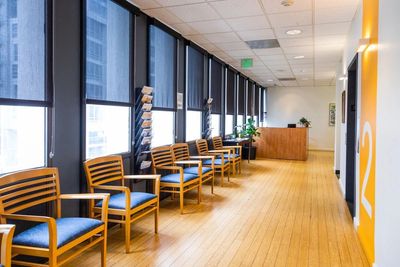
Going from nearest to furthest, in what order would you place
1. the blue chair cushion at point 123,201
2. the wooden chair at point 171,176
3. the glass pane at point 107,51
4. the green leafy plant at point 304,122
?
the blue chair cushion at point 123,201, the glass pane at point 107,51, the wooden chair at point 171,176, the green leafy plant at point 304,122

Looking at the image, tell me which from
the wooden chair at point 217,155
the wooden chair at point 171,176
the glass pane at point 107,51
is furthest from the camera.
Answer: the wooden chair at point 217,155

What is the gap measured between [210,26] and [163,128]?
1.81 m

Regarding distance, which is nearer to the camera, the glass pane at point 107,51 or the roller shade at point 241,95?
the glass pane at point 107,51

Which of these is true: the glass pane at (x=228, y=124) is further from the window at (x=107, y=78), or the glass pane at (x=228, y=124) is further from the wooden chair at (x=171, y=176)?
the window at (x=107, y=78)

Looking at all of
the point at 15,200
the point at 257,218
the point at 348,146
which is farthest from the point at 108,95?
the point at 348,146

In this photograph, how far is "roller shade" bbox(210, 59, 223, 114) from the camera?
7230 millimetres

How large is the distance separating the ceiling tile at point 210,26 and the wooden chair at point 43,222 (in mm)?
3190

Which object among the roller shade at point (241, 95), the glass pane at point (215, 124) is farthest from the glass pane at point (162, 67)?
the roller shade at point (241, 95)

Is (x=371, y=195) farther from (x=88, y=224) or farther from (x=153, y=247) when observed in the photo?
(x=88, y=224)

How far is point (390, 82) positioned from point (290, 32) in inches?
127

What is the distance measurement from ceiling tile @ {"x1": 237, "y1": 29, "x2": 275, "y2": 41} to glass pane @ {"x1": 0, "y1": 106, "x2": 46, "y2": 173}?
3695mm

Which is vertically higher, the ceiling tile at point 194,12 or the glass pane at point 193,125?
the ceiling tile at point 194,12

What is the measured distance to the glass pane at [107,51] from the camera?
3.33 metres

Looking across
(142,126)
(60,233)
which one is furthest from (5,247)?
(142,126)
